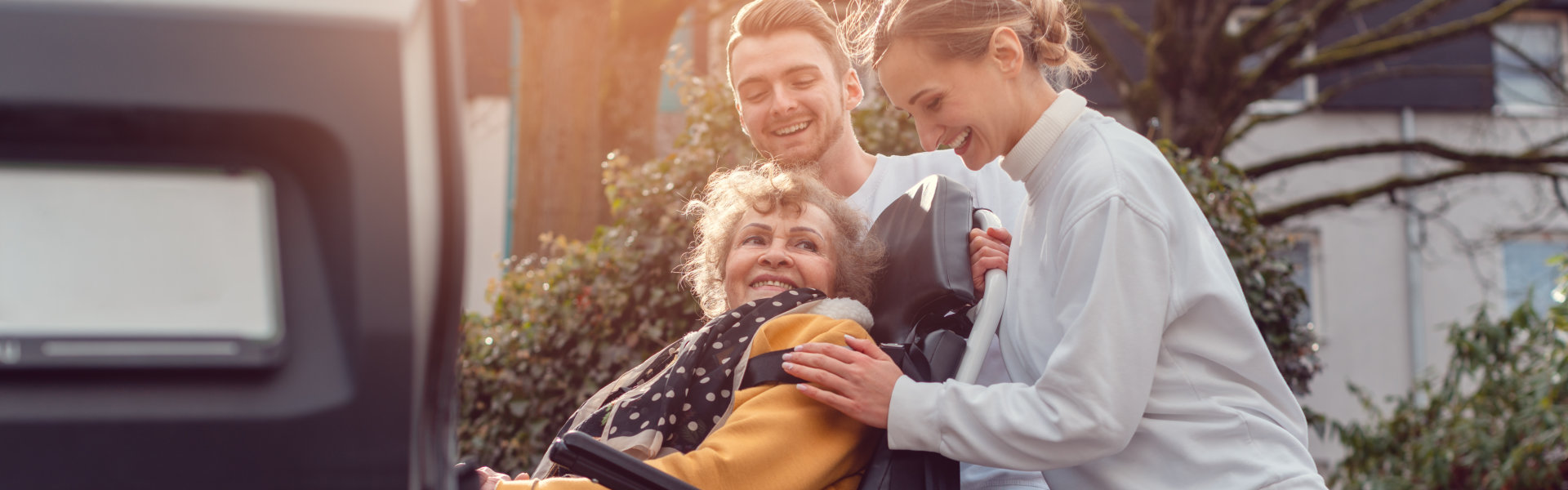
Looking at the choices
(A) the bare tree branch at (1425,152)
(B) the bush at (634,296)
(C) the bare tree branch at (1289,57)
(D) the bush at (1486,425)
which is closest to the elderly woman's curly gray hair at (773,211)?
(B) the bush at (634,296)

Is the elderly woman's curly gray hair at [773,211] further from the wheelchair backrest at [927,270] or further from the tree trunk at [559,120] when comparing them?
the tree trunk at [559,120]

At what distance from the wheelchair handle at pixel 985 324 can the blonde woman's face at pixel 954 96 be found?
228 mm

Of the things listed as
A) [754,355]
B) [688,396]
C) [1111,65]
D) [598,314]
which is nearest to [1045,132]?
[754,355]

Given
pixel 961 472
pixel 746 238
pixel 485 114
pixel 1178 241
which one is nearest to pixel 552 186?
pixel 746 238

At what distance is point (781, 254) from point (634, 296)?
1.94 m

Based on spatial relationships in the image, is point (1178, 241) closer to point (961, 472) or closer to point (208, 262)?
point (961, 472)

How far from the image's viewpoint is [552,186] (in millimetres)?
6359

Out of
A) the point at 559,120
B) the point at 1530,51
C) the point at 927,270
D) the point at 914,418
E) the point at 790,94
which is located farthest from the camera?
the point at 1530,51

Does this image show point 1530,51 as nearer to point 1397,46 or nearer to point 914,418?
point 1397,46

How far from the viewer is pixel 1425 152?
32.3 ft

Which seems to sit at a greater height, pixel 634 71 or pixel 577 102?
pixel 634 71

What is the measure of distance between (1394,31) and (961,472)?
912cm

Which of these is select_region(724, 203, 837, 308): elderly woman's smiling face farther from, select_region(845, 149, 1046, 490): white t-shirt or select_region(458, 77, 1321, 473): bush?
select_region(458, 77, 1321, 473): bush

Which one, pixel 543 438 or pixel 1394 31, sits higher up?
pixel 1394 31
